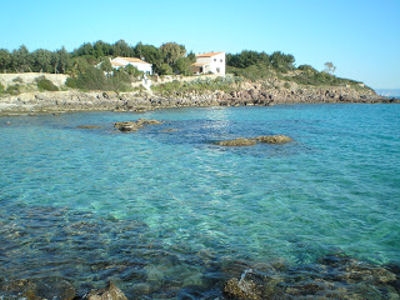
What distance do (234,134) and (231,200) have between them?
61.8 feet

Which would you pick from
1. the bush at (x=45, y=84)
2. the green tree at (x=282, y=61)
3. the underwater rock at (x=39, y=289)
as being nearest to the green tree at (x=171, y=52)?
the bush at (x=45, y=84)

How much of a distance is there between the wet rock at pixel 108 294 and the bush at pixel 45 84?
6721 centimetres

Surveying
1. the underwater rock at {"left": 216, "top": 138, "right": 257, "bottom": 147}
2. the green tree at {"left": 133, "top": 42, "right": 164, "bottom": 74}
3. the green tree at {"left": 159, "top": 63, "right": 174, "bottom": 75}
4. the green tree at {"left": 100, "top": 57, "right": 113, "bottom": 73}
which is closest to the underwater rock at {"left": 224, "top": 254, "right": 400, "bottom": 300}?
the underwater rock at {"left": 216, "top": 138, "right": 257, "bottom": 147}

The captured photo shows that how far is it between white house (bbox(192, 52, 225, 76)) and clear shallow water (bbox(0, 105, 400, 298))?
91194 mm

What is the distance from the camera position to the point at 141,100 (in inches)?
2793

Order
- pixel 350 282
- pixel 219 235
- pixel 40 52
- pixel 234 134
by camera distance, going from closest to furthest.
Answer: pixel 350 282, pixel 219 235, pixel 234 134, pixel 40 52

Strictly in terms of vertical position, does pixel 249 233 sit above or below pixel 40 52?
below

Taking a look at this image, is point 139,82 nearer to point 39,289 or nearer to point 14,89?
point 14,89

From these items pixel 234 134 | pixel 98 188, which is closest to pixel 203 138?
pixel 234 134

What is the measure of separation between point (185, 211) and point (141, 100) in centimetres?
6165

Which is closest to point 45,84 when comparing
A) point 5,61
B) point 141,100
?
point 5,61

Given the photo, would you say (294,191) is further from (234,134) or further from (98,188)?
(234,134)

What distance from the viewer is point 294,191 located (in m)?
13.7

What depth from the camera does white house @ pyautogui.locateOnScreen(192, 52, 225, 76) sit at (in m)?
110
